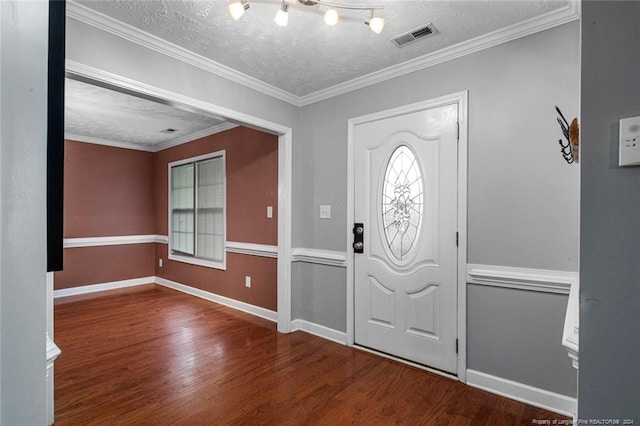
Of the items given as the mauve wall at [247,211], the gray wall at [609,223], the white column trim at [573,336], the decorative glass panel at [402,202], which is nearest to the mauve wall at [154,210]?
the mauve wall at [247,211]

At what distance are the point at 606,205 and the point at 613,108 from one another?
0.24 meters

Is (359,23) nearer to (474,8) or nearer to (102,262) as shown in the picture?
(474,8)

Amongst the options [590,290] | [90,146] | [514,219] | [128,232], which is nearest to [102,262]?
[128,232]

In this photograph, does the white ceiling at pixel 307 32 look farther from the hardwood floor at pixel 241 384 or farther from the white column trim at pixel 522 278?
the hardwood floor at pixel 241 384

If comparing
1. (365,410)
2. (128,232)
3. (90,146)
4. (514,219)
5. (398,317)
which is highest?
(90,146)

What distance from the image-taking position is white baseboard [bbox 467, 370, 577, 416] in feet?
6.47

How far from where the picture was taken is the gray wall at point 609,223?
780 mm

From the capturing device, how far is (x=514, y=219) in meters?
2.17

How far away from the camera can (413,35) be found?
2234 millimetres

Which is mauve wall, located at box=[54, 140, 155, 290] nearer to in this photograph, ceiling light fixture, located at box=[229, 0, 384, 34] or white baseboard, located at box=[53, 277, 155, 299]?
white baseboard, located at box=[53, 277, 155, 299]

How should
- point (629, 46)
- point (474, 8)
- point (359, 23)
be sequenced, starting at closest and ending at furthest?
point (629, 46)
point (474, 8)
point (359, 23)

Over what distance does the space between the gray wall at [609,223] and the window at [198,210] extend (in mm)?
4153

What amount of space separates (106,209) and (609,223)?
615 centimetres

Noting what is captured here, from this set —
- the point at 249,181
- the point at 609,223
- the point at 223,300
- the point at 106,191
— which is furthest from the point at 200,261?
the point at 609,223
